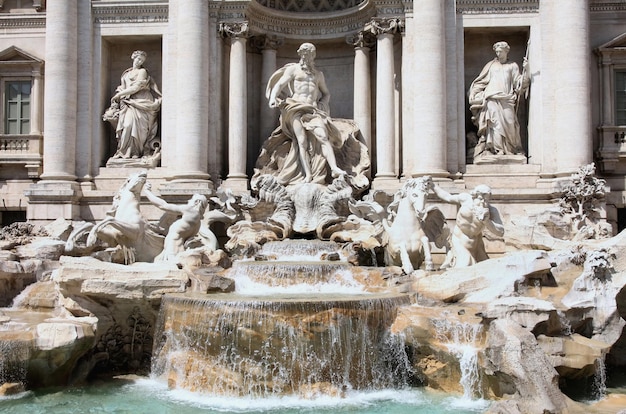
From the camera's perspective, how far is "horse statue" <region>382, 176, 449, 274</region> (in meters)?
13.0

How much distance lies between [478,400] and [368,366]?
173 cm

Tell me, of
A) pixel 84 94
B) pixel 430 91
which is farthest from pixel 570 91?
pixel 84 94

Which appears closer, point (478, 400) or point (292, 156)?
point (478, 400)

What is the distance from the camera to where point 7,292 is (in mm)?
13273

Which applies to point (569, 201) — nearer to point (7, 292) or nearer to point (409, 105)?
point (409, 105)

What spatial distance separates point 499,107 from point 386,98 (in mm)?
2886

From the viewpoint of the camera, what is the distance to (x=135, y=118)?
17.5 meters

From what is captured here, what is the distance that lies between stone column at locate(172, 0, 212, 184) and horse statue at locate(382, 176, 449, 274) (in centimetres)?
534

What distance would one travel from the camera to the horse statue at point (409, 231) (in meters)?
13.0

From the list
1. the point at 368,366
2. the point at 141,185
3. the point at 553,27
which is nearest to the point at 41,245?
the point at 141,185

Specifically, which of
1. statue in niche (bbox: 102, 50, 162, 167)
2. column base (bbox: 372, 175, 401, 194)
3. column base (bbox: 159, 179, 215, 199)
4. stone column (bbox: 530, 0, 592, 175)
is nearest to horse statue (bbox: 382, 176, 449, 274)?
column base (bbox: 372, 175, 401, 194)

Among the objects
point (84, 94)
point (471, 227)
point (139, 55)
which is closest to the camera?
point (471, 227)

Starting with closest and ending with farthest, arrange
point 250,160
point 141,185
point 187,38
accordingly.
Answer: point 141,185, point 187,38, point 250,160

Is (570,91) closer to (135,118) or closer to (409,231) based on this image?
(409,231)
